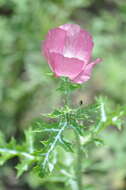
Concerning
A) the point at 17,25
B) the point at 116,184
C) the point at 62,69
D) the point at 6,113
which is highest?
the point at 62,69

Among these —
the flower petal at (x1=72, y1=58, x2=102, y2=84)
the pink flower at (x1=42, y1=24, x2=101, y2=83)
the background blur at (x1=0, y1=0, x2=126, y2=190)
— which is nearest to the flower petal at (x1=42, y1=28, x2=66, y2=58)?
the pink flower at (x1=42, y1=24, x2=101, y2=83)

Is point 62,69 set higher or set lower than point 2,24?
higher

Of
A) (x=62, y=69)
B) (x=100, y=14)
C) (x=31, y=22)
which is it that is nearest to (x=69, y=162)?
(x=62, y=69)

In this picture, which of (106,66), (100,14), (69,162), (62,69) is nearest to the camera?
(62,69)

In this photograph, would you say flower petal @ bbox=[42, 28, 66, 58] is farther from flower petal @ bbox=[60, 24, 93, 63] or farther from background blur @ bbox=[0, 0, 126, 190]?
background blur @ bbox=[0, 0, 126, 190]

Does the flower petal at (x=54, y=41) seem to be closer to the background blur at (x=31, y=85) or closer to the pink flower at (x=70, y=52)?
the pink flower at (x=70, y=52)

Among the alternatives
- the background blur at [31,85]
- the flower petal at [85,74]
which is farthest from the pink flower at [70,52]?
the background blur at [31,85]

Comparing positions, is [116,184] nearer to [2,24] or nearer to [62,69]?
[2,24]
